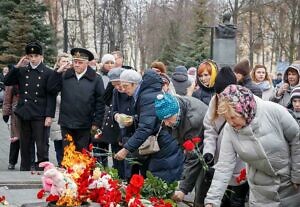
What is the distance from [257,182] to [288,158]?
287 mm

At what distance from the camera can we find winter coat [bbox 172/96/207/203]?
4.99m

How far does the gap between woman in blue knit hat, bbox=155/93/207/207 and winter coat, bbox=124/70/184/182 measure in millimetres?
280

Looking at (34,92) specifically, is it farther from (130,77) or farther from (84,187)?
(84,187)

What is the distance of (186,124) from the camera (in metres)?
5.16

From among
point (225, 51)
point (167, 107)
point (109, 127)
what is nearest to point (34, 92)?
point (109, 127)

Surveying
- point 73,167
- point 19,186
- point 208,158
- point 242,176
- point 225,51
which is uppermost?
point 225,51

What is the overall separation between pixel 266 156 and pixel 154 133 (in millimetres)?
1630

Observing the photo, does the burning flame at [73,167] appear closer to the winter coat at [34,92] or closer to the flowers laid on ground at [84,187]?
the flowers laid on ground at [84,187]

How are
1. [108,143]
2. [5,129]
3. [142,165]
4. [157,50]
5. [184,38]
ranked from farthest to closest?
[157,50] → [184,38] → [5,129] → [108,143] → [142,165]

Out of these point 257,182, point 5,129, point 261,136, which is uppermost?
point 261,136

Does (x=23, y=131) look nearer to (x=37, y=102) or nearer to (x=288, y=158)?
(x=37, y=102)

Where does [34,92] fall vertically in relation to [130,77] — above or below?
below

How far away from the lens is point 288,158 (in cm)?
425

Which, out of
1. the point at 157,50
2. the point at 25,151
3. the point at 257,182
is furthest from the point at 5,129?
the point at 157,50
